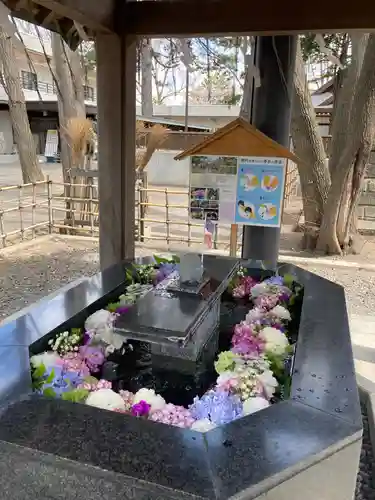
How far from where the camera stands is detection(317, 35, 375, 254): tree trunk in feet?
17.2

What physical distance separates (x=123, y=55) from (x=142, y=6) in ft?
0.90

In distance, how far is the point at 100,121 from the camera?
8.84 feet

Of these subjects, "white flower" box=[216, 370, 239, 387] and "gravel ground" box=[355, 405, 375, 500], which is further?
"gravel ground" box=[355, 405, 375, 500]

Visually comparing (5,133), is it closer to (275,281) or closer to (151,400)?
(275,281)

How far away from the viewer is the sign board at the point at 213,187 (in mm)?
2811

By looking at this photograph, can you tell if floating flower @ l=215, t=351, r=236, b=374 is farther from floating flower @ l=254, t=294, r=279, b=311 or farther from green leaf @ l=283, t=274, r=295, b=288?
green leaf @ l=283, t=274, r=295, b=288

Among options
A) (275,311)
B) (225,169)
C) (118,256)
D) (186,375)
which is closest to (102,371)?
(186,375)

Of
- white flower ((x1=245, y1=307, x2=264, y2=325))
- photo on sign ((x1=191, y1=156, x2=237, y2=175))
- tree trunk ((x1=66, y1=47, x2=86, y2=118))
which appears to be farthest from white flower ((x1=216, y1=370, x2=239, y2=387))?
tree trunk ((x1=66, y1=47, x2=86, y2=118))

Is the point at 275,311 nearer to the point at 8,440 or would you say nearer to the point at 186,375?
the point at 186,375

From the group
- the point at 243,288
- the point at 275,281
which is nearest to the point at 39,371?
the point at 243,288

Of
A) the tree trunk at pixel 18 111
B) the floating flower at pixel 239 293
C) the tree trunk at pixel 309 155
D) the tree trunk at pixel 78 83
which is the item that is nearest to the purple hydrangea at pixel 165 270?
the floating flower at pixel 239 293

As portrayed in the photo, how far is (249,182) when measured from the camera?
110 inches

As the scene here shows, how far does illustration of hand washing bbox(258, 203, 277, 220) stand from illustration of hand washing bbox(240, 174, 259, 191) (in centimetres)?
13

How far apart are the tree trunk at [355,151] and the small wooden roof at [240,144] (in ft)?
10.2
